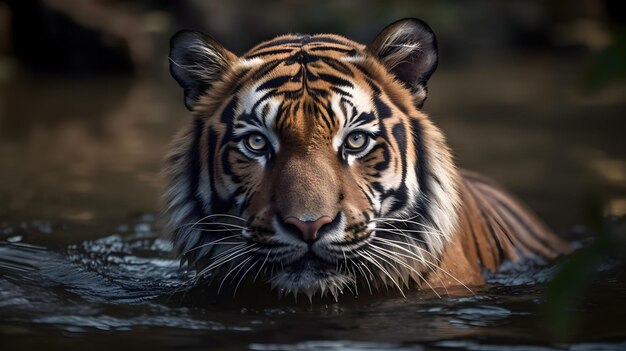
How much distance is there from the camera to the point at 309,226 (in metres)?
2.38

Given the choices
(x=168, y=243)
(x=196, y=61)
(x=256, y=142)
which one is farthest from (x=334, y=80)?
(x=168, y=243)

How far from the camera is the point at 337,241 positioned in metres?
2.46

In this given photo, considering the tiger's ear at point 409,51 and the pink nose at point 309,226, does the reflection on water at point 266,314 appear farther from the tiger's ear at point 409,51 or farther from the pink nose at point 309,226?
the tiger's ear at point 409,51

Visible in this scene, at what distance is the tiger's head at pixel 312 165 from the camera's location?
251cm

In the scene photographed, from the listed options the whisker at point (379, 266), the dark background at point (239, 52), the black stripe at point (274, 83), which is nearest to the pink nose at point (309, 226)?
the whisker at point (379, 266)

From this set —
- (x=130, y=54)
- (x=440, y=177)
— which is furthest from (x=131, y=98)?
(x=440, y=177)

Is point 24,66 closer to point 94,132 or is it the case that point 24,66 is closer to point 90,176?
point 94,132

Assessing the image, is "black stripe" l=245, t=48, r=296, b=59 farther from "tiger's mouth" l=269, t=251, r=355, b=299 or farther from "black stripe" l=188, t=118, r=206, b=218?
"tiger's mouth" l=269, t=251, r=355, b=299

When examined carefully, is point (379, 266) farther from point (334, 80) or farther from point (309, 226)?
point (334, 80)

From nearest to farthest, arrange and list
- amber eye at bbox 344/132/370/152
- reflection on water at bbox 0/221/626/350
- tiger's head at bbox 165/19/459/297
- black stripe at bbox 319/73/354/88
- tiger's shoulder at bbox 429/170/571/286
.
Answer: reflection on water at bbox 0/221/626/350 < tiger's head at bbox 165/19/459/297 < amber eye at bbox 344/132/370/152 < black stripe at bbox 319/73/354/88 < tiger's shoulder at bbox 429/170/571/286

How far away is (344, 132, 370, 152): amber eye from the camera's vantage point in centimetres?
268

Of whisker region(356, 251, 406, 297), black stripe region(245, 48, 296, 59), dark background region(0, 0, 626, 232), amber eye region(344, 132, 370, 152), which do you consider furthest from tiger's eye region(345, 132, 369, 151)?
dark background region(0, 0, 626, 232)

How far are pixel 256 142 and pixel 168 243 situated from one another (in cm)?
125

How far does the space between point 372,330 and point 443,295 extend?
457 millimetres
